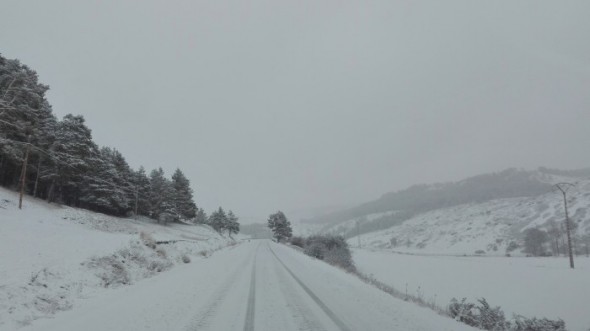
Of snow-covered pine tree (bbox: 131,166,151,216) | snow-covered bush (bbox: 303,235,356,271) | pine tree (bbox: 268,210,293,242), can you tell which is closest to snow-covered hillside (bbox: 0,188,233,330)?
snow-covered bush (bbox: 303,235,356,271)

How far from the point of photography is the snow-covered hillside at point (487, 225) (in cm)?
11094

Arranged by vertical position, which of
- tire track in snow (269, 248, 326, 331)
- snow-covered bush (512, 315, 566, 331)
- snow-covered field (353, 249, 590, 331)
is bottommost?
snow-covered field (353, 249, 590, 331)

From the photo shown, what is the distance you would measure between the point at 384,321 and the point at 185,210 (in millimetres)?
93196

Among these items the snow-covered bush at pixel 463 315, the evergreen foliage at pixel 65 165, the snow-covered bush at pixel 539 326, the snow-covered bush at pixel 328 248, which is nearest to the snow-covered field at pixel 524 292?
the snow-covered bush at pixel 539 326

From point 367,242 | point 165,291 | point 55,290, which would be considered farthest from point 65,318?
point 367,242

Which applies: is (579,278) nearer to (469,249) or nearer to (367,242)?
(469,249)

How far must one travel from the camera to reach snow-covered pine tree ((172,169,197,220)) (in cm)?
9525

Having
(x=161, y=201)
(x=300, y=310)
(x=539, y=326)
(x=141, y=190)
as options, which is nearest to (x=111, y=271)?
(x=300, y=310)

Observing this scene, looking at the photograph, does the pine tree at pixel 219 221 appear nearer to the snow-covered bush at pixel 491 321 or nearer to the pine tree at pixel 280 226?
the pine tree at pixel 280 226

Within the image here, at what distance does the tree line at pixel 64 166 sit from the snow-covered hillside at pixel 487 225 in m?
77.1

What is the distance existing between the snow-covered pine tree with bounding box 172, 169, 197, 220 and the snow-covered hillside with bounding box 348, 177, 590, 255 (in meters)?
66.2

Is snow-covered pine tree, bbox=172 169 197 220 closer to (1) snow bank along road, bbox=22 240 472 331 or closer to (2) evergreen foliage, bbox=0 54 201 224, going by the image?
(2) evergreen foliage, bbox=0 54 201 224

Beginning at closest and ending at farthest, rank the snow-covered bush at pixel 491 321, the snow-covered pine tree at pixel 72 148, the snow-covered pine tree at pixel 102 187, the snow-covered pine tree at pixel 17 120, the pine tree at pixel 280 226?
the snow-covered bush at pixel 491 321, the snow-covered pine tree at pixel 17 120, the snow-covered pine tree at pixel 72 148, the snow-covered pine tree at pixel 102 187, the pine tree at pixel 280 226

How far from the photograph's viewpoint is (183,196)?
315ft
